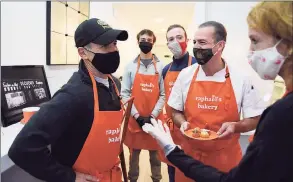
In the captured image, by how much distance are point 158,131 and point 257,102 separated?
63 cm

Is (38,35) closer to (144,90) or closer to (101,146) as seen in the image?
(144,90)

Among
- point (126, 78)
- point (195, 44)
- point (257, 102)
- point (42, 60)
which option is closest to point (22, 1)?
point (42, 60)

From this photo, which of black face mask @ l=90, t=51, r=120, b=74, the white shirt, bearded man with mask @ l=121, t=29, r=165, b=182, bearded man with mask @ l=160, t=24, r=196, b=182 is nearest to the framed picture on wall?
bearded man with mask @ l=121, t=29, r=165, b=182

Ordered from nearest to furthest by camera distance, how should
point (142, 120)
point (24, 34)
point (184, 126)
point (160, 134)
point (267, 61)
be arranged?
point (267, 61), point (160, 134), point (184, 126), point (24, 34), point (142, 120)

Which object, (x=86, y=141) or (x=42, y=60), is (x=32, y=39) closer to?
(x=42, y=60)

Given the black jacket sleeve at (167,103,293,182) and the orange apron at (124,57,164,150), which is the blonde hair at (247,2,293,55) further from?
the orange apron at (124,57,164,150)

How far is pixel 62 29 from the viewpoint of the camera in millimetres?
2324

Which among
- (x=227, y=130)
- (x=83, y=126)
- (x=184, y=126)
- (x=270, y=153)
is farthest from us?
(x=184, y=126)

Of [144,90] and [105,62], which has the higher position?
[105,62]

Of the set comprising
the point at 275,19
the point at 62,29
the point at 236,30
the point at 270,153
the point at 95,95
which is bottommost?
the point at 270,153

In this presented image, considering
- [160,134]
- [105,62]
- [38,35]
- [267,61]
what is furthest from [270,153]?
[38,35]

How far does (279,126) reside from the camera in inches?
25.0

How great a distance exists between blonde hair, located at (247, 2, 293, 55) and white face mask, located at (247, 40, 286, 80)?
0.04 metres

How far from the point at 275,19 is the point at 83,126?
0.74 meters
